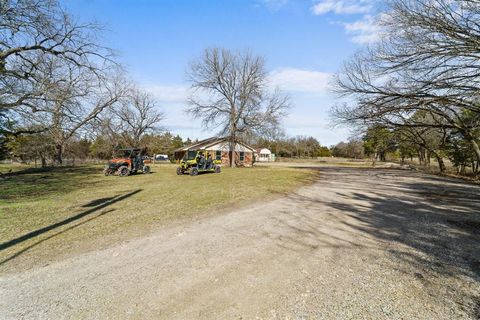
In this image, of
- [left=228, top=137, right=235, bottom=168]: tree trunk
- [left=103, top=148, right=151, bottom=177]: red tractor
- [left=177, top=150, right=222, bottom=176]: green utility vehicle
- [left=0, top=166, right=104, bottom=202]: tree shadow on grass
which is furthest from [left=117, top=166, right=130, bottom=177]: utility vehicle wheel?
[left=228, top=137, right=235, bottom=168]: tree trunk

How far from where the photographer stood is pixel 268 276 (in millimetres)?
3141

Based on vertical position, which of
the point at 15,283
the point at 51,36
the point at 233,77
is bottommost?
the point at 15,283

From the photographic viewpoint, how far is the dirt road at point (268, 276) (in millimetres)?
2486

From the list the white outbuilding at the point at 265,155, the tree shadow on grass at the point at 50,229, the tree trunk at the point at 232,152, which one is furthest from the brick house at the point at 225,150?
the white outbuilding at the point at 265,155

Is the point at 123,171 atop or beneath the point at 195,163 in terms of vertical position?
beneath

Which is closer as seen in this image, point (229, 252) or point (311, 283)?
point (311, 283)

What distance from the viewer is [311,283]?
296cm

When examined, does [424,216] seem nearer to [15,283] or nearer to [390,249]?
[390,249]

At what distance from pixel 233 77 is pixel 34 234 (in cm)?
2668

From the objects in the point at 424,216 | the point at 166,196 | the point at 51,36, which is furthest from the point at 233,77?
the point at 424,216

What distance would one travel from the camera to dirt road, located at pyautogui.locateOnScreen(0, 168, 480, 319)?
2.49m

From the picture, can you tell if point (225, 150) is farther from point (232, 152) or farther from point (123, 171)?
point (123, 171)

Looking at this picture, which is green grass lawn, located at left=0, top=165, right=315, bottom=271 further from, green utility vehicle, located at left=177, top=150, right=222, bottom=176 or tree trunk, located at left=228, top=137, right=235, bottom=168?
tree trunk, located at left=228, top=137, right=235, bottom=168

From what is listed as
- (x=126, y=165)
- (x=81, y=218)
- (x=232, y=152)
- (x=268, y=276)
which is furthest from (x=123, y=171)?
(x=268, y=276)
